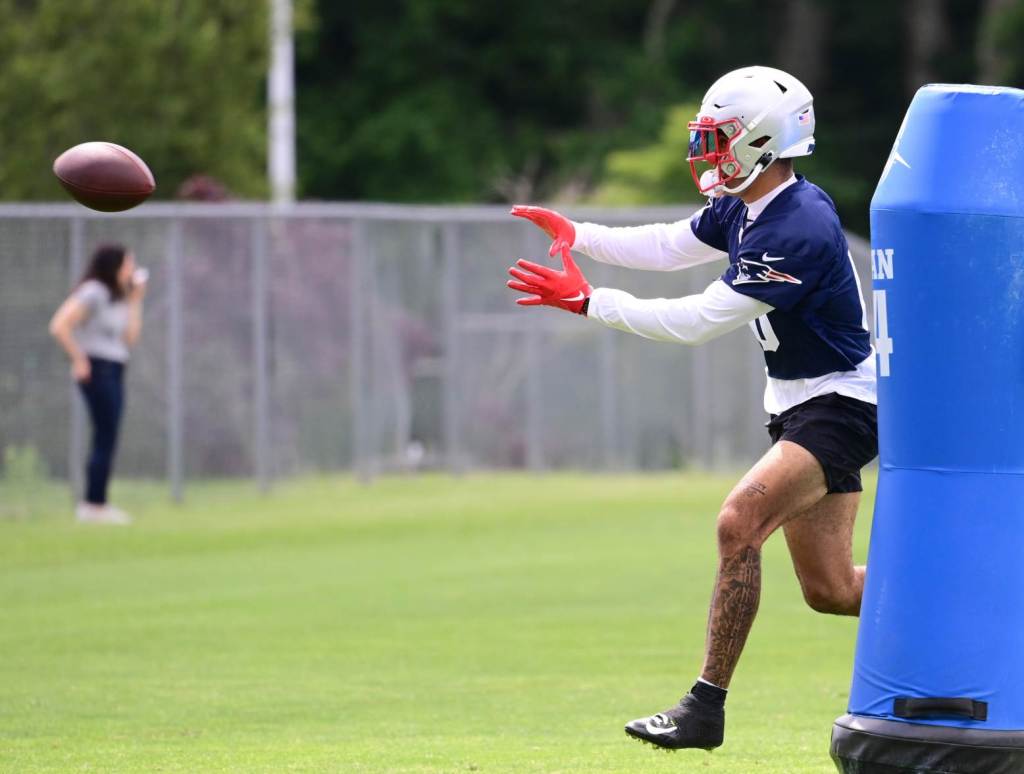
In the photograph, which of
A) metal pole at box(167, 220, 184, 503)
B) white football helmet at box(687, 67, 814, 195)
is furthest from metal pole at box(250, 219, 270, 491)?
white football helmet at box(687, 67, 814, 195)

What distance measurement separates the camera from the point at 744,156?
724cm

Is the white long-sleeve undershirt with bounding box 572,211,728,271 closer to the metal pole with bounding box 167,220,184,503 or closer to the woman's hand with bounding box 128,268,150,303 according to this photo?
the woman's hand with bounding box 128,268,150,303

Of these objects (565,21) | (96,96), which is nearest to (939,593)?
(96,96)

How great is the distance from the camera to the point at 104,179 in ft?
29.3

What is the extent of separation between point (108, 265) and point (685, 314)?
34.3 feet

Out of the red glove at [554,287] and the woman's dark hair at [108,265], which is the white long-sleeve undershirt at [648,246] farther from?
the woman's dark hair at [108,265]

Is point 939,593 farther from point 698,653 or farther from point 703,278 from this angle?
point 703,278

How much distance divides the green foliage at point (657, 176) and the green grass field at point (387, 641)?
45.9 ft

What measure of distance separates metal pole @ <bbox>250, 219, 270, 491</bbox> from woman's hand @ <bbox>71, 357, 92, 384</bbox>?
291 centimetres

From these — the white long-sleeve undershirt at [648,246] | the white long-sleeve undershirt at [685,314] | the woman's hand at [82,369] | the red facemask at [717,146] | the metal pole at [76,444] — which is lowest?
the metal pole at [76,444]

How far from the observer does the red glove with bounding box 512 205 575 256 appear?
769 centimetres

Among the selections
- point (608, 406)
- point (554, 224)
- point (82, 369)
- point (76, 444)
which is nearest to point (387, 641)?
point (554, 224)

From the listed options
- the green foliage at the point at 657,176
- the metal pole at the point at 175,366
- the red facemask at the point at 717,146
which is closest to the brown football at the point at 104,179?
the red facemask at the point at 717,146

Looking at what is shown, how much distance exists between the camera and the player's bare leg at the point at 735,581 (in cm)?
692
